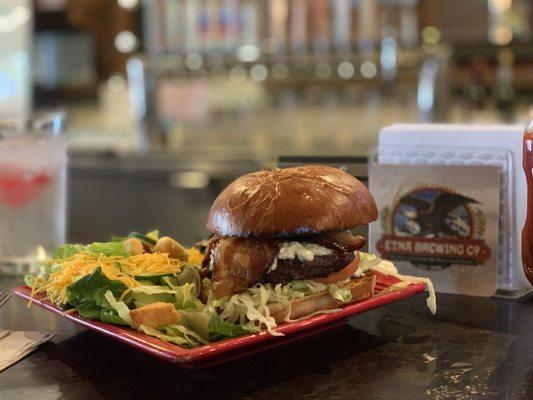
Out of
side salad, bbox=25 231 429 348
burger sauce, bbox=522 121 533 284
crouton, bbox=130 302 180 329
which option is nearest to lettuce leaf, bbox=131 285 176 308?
side salad, bbox=25 231 429 348

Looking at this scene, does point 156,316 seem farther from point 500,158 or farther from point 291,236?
point 500,158

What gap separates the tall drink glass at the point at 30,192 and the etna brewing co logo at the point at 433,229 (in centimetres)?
81

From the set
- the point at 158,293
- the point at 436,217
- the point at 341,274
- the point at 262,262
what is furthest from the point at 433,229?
the point at 158,293

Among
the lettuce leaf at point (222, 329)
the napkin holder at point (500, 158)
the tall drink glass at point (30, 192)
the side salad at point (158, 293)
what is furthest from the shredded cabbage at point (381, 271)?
the tall drink glass at point (30, 192)

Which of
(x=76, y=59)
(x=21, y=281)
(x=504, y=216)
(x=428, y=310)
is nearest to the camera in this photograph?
(x=428, y=310)

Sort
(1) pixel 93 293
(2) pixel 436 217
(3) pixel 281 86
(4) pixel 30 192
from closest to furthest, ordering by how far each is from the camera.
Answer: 1. (1) pixel 93 293
2. (2) pixel 436 217
3. (4) pixel 30 192
4. (3) pixel 281 86

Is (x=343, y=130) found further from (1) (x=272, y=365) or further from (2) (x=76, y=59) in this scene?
(1) (x=272, y=365)

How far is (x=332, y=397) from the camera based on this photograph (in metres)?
0.97

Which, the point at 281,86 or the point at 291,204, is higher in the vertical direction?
the point at 281,86

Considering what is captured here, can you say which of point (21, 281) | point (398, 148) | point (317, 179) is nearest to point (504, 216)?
point (398, 148)

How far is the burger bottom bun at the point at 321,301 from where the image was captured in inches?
45.1

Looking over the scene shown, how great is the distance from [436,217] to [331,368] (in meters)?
0.59

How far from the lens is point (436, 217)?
1567 mm

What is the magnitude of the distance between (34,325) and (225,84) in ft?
13.9
